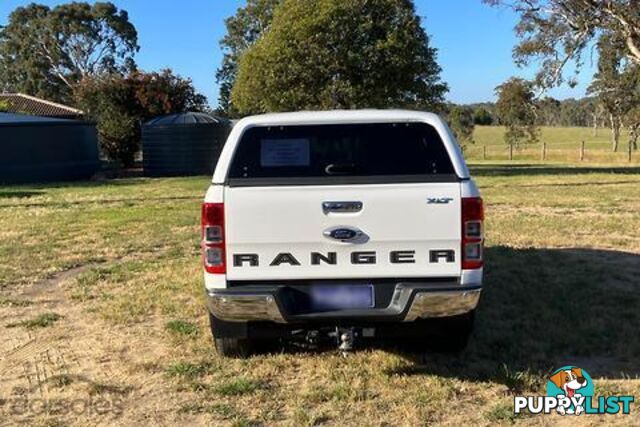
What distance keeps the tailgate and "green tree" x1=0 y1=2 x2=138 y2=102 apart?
5941 centimetres

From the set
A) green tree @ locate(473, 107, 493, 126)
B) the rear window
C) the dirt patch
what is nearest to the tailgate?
the rear window

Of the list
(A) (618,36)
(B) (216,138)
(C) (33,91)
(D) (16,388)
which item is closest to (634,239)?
(D) (16,388)

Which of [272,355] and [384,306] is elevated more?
[384,306]

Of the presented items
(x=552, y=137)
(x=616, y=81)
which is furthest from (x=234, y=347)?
(x=552, y=137)

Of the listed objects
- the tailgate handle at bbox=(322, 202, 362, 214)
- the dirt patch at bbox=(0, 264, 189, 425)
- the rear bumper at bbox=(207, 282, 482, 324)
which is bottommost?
the dirt patch at bbox=(0, 264, 189, 425)

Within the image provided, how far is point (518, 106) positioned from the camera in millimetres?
30844

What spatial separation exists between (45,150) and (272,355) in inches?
985

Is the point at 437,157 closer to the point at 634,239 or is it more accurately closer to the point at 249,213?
the point at 249,213

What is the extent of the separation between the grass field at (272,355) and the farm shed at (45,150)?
17603mm

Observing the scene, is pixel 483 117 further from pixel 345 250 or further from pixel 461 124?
pixel 345 250

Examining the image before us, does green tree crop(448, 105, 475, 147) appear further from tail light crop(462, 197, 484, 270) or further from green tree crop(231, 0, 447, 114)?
tail light crop(462, 197, 484, 270)

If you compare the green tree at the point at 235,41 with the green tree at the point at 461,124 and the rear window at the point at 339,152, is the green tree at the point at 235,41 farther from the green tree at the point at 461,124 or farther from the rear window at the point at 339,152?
the rear window at the point at 339,152

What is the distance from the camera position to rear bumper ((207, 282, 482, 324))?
4.37 meters

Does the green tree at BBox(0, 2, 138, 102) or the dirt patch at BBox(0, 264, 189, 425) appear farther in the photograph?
the green tree at BBox(0, 2, 138, 102)
